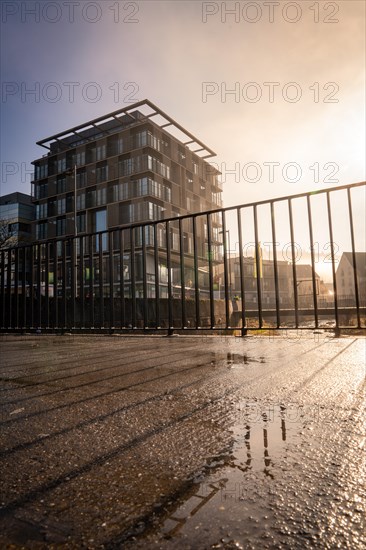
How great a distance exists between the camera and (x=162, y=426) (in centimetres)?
118

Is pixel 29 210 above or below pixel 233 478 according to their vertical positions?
above

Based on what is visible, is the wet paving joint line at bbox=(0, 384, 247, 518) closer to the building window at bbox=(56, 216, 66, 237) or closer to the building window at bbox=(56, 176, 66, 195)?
the building window at bbox=(56, 216, 66, 237)

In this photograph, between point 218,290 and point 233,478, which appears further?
point 218,290

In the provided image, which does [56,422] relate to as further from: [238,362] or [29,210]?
[29,210]

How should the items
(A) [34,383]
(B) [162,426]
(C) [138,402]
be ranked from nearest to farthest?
1. (B) [162,426]
2. (C) [138,402]
3. (A) [34,383]

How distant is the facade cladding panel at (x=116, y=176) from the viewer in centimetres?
3312

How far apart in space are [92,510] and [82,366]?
1.89 metres

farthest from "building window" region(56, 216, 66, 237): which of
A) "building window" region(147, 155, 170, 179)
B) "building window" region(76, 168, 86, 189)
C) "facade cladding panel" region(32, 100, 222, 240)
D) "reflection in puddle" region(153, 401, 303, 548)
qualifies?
"reflection in puddle" region(153, 401, 303, 548)

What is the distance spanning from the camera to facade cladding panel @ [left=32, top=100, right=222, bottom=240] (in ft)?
109

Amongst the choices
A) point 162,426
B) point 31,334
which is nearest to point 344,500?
point 162,426

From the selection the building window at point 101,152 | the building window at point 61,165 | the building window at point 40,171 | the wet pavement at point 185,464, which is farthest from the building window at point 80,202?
the wet pavement at point 185,464

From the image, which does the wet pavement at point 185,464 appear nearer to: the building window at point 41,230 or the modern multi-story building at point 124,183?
the modern multi-story building at point 124,183

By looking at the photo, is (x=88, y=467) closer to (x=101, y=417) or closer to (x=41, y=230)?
A: (x=101, y=417)

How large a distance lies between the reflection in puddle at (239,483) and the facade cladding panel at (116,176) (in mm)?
31653
